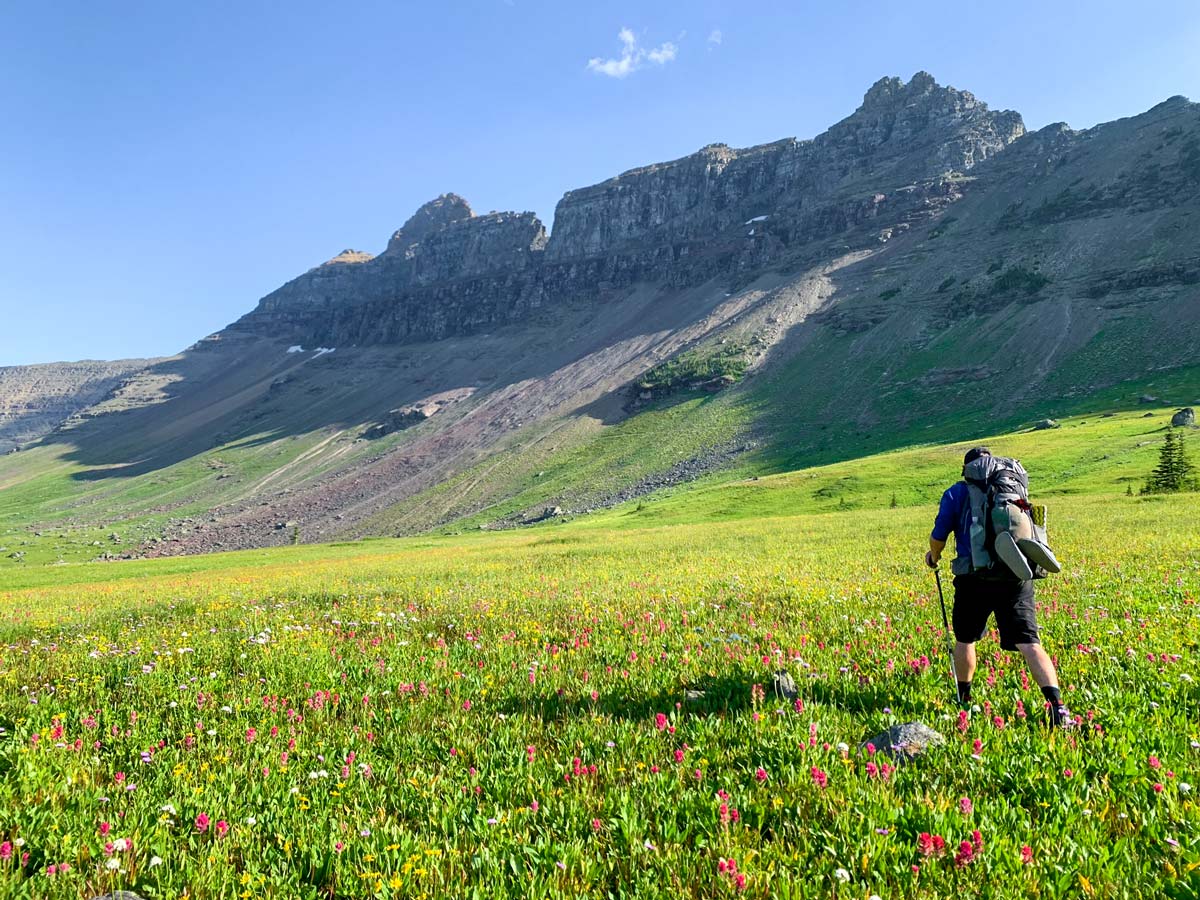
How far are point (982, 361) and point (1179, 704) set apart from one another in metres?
132

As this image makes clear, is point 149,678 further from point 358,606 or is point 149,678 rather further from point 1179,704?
point 1179,704

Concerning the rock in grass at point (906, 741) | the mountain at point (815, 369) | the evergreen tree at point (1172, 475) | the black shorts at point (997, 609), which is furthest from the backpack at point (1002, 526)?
the mountain at point (815, 369)

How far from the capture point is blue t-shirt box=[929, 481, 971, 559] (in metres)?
6.58

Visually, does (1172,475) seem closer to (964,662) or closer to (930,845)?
(964,662)

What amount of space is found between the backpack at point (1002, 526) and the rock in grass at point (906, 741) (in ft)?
6.32

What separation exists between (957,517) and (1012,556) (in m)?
1.07

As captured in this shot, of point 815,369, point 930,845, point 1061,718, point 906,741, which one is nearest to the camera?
point 930,845

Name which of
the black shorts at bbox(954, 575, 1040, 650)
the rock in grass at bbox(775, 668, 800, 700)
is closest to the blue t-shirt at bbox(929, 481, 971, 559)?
the black shorts at bbox(954, 575, 1040, 650)

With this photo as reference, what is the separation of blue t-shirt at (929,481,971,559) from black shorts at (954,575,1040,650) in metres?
0.39

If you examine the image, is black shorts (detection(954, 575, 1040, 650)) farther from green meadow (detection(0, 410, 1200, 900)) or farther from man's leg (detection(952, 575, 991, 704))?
green meadow (detection(0, 410, 1200, 900))

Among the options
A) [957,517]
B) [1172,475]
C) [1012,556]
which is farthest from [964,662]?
[1172,475]

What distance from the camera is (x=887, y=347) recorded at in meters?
132

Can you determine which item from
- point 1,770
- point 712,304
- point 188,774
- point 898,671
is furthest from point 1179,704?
point 712,304

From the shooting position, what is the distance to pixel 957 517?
6844 millimetres
